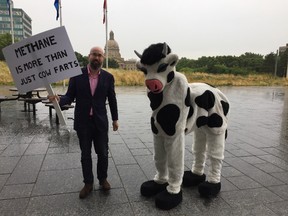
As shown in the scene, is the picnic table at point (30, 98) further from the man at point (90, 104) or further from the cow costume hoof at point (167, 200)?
the cow costume hoof at point (167, 200)

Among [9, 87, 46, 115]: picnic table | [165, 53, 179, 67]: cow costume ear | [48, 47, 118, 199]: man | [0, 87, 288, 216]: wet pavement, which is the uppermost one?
[165, 53, 179, 67]: cow costume ear

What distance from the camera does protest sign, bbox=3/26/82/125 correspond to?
3.26m

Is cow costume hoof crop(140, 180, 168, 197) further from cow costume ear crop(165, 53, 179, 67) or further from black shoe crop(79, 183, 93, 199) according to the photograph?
cow costume ear crop(165, 53, 179, 67)

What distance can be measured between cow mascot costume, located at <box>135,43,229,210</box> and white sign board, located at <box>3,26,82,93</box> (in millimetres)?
936

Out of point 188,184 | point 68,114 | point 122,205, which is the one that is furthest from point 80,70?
point 68,114

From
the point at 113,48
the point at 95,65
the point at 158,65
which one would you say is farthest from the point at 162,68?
the point at 113,48

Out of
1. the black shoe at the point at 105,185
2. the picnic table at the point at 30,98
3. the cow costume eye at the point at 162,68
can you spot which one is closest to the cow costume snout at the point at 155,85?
the cow costume eye at the point at 162,68

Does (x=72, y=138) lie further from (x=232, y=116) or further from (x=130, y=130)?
(x=232, y=116)

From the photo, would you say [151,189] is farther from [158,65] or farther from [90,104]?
[158,65]

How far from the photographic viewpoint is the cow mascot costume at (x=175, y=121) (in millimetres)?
2967

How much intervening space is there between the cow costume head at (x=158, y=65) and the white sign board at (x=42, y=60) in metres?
0.94

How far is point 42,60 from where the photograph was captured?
330cm

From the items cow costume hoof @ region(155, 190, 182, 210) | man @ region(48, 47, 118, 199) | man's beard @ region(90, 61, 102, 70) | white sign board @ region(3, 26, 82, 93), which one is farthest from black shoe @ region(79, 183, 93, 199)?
man's beard @ region(90, 61, 102, 70)

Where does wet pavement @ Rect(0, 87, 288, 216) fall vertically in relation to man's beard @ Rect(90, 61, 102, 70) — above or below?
below
